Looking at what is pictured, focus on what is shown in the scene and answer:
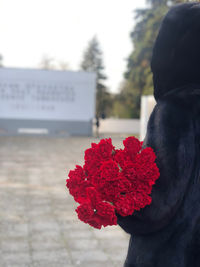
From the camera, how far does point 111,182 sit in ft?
4.55

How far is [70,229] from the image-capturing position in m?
4.83

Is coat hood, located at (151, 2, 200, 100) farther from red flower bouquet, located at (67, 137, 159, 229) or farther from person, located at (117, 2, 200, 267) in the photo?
red flower bouquet, located at (67, 137, 159, 229)

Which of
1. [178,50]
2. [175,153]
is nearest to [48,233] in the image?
[175,153]

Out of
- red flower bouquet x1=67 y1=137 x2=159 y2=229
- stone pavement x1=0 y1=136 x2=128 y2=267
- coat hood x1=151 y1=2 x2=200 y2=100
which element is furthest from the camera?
→ stone pavement x1=0 y1=136 x2=128 y2=267

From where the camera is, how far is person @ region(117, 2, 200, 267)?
4.77 ft

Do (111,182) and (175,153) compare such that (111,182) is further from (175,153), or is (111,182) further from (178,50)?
(178,50)

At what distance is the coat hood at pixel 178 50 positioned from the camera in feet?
4.82

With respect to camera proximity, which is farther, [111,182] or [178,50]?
[178,50]

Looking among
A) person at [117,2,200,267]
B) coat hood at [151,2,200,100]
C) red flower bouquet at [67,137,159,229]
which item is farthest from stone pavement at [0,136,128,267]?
coat hood at [151,2,200,100]

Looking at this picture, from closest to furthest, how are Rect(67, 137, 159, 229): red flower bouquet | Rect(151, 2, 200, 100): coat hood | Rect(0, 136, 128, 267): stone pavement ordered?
Rect(67, 137, 159, 229): red flower bouquet, Rect(151, 2, 200, 100): coat hood, Rect(0, 136, 128, 267): stone pavement

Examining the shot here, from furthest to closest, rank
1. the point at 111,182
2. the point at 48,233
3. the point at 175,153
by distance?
the point at 48,233
the point at 175,153
the point at 111,182

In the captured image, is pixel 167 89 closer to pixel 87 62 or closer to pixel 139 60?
pixel 139 60

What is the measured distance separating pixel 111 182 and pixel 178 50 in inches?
22.7

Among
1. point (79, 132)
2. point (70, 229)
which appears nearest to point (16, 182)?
point (70, 229)
